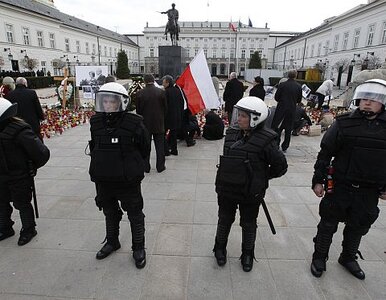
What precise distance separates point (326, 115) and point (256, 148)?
357 inches

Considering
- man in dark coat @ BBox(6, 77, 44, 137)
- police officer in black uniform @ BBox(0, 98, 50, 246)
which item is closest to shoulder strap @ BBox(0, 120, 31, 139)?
police officer in black uniform @ BBox(0, 98, 50, 246)

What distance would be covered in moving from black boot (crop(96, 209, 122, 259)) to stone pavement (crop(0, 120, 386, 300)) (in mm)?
76

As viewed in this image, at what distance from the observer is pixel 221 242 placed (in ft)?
10.1

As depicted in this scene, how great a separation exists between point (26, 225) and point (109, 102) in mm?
2017

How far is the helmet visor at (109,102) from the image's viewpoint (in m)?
2.70

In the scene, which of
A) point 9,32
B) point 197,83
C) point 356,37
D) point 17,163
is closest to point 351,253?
point 17,163

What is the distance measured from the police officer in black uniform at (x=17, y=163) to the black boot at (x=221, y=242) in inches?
84.5

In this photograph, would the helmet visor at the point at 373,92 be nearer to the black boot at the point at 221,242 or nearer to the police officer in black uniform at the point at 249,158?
the police officer in black uniform at the point at 249,158

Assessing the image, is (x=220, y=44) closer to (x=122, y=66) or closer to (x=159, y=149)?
(x=122, y=66)

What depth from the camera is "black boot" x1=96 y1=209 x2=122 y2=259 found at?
3.14m

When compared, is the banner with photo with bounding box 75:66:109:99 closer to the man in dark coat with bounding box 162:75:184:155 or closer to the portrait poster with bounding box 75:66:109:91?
the portrait poster with bounding box 75:66:109:91

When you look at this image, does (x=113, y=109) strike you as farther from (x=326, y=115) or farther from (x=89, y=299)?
(x=326, y=115)

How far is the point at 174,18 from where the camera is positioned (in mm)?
16781

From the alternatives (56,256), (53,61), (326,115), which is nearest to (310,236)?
(56,256)
